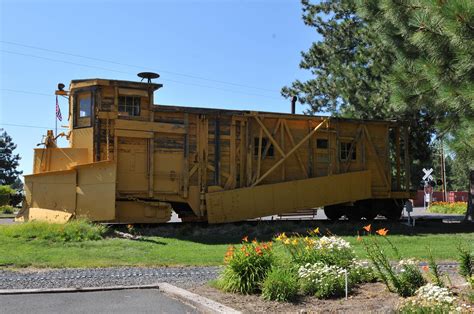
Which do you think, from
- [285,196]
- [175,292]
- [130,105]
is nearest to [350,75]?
[285,196]

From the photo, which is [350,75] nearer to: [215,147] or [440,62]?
[215,147]

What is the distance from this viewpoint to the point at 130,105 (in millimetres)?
16406

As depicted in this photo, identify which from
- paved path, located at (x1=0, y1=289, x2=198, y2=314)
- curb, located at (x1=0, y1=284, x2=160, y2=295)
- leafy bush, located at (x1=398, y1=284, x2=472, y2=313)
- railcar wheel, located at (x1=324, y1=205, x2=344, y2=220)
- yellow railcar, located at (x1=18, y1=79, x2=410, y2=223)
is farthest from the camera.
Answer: railcar wheel, located at (x1=324, y1=205, x2=344, y2=220)

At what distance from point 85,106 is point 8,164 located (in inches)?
2213

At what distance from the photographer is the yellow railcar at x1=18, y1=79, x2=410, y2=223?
1548 cm

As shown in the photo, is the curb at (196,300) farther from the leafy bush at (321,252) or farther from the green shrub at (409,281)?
the green shrub at (409,281)

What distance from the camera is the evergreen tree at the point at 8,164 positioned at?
6462 centimetres

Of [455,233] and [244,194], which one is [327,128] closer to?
[244,194]

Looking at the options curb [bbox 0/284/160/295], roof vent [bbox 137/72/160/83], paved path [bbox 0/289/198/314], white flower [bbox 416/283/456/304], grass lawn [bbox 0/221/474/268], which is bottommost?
paved path [bbox 0/289/198/314]

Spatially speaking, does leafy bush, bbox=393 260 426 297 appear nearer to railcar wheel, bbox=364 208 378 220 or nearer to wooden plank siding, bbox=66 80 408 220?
wooden plank siding, bbox=66 80 408 220

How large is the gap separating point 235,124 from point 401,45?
9028mm

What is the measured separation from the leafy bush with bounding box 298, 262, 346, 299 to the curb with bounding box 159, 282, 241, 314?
4.25 feet

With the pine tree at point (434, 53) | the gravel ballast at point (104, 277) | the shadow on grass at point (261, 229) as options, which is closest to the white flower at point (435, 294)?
the pine tree at point (434, 53)

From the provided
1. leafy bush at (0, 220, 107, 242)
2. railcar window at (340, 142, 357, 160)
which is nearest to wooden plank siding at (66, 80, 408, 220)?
railcar window at (340, 142, 357, 160)
